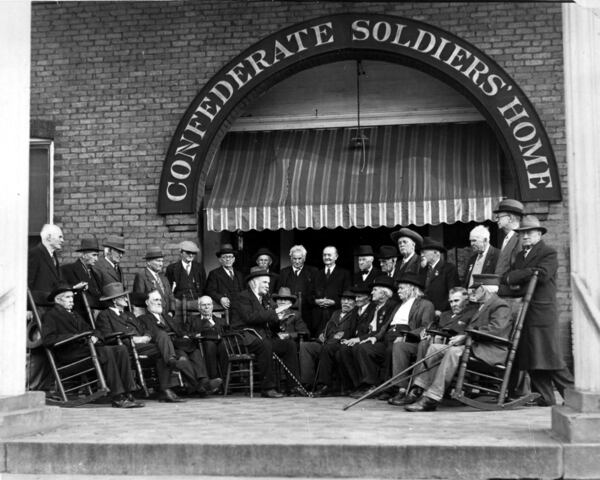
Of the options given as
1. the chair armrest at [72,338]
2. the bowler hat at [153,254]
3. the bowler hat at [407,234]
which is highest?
the bowler hat at [407,234]

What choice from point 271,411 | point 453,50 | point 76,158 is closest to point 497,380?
point 271,411

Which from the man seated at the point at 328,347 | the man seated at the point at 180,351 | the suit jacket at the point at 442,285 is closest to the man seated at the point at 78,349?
the man seated at the point at 180,351

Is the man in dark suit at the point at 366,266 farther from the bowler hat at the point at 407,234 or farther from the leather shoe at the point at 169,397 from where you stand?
the leather shoe at the point at 169,397

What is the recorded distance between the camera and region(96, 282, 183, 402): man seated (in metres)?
11.1

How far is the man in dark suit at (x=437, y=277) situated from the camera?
1159 cm

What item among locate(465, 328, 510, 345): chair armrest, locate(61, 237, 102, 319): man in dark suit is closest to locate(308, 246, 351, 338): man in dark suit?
locate(61, 237, 102, 319): man in dark suit

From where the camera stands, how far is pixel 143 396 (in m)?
11.5

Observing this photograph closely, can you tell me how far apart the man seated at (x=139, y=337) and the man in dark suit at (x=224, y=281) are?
5.51ft

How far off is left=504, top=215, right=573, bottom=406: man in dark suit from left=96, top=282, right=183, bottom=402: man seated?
3.85m

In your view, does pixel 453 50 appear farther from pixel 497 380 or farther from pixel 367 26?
pixel 497 380

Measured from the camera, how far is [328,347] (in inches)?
465

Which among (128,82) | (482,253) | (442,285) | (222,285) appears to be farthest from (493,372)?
(128,82)

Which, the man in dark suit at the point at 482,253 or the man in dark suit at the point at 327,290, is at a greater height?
the man in dark suit at the point at 482,253

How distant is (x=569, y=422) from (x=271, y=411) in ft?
11.4
